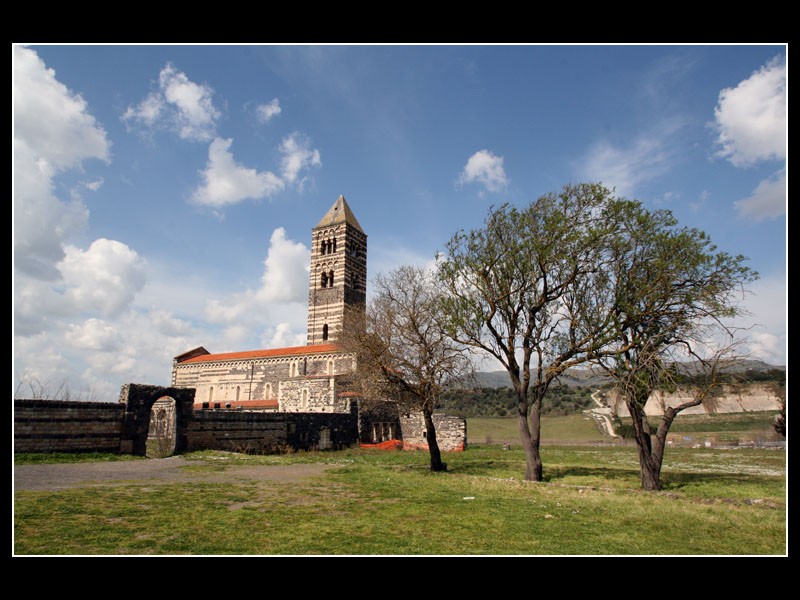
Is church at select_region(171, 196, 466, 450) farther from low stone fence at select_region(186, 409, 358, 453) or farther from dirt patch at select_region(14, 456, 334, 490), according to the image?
dirt patch at select_region(14, 456, 334, 490)

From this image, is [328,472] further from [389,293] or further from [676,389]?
[676,389]

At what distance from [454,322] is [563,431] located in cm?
3464

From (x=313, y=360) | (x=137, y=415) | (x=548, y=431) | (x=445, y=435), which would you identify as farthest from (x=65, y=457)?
(x=548, y=431)

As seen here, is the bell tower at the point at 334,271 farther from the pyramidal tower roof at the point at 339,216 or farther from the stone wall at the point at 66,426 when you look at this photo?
the stone wall at the point at 66,426

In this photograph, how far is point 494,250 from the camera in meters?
16.7

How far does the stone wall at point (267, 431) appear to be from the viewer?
23547mm

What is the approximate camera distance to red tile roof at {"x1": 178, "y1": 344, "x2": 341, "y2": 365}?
162ft

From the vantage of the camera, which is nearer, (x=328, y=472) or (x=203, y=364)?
(x=328, y=472)

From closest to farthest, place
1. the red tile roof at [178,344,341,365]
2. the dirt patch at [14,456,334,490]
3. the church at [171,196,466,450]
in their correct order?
the dirt patch at [14,456,334,490] → the church at [171,196,466,450] → the red tile roof at [178,344,341,365]

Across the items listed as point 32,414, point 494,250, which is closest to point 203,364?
point 32,414

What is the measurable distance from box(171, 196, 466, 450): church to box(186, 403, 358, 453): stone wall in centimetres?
229

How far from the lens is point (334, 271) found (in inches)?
2375

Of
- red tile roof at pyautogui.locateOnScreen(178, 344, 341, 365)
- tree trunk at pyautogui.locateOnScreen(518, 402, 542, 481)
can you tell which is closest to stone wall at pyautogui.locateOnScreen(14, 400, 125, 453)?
tree trunk at pyautogui.locateOnScreen(518, 402, 542, 481)

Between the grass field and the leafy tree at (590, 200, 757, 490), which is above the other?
the leafy tree at (590, 200, 757, 490)
